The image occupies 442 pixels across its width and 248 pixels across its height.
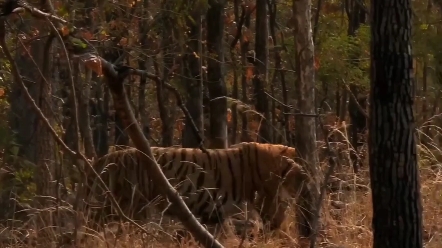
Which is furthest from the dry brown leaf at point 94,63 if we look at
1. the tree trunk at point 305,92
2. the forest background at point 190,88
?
the tree trunk at point 305,92

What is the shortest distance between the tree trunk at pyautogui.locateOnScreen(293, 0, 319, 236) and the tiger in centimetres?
91

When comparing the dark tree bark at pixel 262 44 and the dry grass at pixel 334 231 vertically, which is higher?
the dark tree bark at pixel 262 44

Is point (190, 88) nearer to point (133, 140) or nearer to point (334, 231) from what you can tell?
point (334, 231)

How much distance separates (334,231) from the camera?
6781mm

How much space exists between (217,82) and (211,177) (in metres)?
1.63

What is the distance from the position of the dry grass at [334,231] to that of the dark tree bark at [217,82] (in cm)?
311

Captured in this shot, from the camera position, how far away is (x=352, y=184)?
24.5 ft

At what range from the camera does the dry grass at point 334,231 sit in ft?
20.6

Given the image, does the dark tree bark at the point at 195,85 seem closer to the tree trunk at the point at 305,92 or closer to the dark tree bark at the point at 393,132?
the tree trunk at the point at 305,92

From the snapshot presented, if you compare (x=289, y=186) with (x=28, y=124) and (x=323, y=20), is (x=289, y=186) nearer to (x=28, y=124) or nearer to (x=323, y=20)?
(x=28, y=124)

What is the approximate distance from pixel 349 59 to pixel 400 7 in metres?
6.47

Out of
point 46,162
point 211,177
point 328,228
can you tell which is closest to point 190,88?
point 211,177

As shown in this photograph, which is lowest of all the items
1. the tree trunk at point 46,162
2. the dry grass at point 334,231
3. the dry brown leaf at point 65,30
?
the dry grass at point 334,231

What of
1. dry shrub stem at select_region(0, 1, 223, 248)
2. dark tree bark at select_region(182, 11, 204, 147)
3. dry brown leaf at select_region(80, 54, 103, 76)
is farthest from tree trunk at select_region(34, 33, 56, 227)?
dark tree bark at select_region(182, 11, 204, 147)
